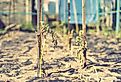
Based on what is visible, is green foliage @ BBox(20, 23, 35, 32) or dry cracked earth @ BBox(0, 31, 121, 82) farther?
green foliage @ BBox(20, 23, 35, 32)

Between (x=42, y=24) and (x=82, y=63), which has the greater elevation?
(x=42, y=24)

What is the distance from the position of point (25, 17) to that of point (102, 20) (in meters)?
3.64

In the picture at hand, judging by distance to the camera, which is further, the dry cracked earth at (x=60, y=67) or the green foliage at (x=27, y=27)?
the green foliage at (x=27, y=27)

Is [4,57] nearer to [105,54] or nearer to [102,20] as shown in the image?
[105,54]

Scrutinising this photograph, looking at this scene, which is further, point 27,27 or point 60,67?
point 27,27

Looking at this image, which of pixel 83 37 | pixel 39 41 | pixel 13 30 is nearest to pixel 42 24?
pixel 39 41

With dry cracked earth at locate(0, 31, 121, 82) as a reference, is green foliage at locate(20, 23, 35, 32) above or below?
above

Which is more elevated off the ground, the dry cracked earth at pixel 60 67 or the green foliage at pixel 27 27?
the green foliage at pixel 27 27

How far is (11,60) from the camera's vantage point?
5234 millimetres

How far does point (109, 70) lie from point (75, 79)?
0.72 m

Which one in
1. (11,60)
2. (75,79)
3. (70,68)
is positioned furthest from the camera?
(11,60)

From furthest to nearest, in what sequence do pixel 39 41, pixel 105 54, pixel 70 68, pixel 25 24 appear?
pixel 25 24 → pixel 105 54 → pixel 70 68 → pixel 39 41

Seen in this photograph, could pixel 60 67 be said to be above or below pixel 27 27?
below

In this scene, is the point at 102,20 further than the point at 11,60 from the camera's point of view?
Yes
